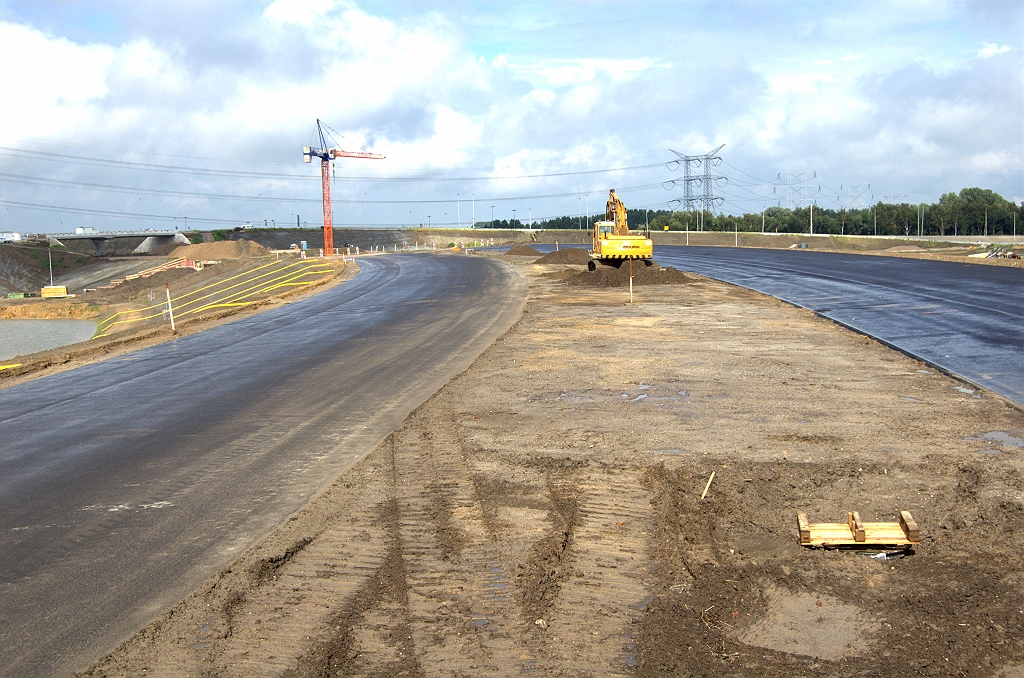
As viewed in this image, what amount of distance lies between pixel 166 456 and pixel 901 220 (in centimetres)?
13963

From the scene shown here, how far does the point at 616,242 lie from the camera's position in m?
42.6

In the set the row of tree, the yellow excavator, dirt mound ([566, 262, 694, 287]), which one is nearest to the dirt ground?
dirt mound ([566, 262, 694, 287])

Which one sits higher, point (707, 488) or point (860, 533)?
point (860, 533)

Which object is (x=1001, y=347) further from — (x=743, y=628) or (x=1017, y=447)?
(x=743, y=628)

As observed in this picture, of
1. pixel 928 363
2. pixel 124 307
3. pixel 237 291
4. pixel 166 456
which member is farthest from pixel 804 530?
pixel 124 307

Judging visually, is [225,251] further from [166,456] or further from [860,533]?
[860,533]

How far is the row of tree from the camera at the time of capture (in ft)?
410

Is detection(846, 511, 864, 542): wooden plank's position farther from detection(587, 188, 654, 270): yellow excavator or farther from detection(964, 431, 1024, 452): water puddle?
detection(587, 188, 654, 270): yellow excavator

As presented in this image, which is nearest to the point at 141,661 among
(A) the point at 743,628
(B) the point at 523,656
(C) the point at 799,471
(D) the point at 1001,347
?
(B) the point at 523,656

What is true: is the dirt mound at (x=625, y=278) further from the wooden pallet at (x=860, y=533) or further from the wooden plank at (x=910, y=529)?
the wooden plank at (x=910, y=529)

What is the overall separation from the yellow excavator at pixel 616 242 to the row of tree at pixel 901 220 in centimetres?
7434

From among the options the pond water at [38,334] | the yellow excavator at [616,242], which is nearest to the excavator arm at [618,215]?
the yellow excavator at [616,242]

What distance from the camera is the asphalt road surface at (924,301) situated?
55.4ft

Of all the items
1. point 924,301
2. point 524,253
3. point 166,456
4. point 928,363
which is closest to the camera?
point 166,456
